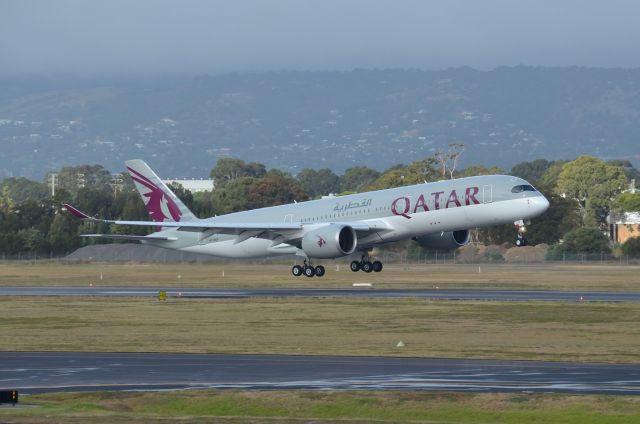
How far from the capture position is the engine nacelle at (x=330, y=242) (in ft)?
232

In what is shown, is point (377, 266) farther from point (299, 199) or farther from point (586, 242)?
point (299, 199)

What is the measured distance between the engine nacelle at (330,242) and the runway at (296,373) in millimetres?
32807

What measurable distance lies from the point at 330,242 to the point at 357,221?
2992 millimetres

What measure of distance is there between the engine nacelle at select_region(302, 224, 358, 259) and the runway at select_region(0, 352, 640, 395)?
3281 cm

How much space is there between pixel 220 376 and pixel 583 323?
63.4ft

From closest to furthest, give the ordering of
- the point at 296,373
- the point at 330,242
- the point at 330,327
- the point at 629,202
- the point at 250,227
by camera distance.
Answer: the point at 296,373 → the point at 330,327 → the point at 330,242 → the point at 250,227 → the point at 629,202

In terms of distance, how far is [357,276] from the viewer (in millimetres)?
81375

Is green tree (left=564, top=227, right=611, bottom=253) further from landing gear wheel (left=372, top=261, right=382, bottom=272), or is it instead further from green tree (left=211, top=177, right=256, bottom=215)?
landing gear wheel (left=372, top=261, right=382, bottom=272)

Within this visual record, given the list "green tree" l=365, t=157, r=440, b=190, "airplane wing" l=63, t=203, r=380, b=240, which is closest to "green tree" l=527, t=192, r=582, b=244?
"green tree" l=365, t=157, r=440, b=190

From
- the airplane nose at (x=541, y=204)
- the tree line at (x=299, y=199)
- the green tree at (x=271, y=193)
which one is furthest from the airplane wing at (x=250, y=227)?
the green tree at (x=271, y=193)

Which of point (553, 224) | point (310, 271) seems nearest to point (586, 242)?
point (553, 224)

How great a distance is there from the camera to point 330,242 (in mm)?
70562

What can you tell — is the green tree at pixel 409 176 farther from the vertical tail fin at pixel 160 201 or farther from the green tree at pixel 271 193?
the vertical tail fin at pixel 160 201

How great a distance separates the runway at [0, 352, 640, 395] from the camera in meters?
30.7
